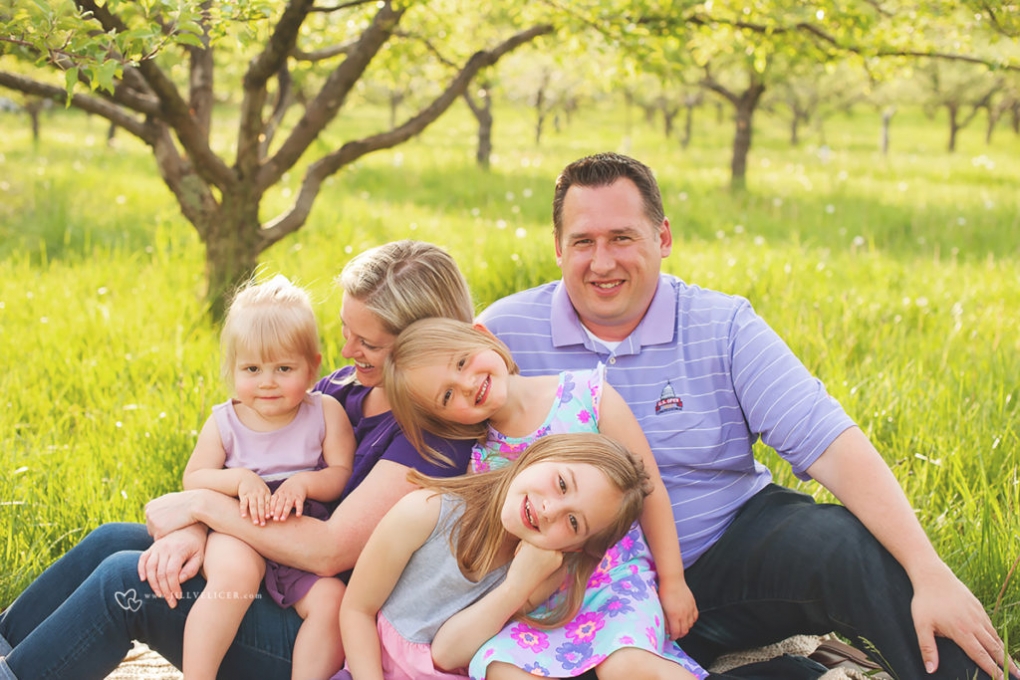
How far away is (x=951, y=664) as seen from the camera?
2340mm

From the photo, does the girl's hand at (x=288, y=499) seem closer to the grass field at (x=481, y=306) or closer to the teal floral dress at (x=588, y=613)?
the teal floral dress at (x=588, y=613)

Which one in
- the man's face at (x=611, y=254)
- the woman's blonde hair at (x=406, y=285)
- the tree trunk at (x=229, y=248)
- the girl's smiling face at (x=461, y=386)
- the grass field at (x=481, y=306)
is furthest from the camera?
the tree trunk at (x=229, y=248)

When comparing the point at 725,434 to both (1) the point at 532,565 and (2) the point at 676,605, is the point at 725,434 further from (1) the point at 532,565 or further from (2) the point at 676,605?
(1) the point at 532,565

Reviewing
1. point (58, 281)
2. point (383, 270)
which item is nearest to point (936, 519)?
point (383, 270)

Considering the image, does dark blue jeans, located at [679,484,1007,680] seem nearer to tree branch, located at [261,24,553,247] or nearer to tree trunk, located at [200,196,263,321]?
tree branch, located at [261,24,553,247]

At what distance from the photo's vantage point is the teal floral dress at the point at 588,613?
243 cm

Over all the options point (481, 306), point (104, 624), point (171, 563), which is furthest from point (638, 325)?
point (481, 306)

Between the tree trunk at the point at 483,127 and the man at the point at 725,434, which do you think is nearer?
the man at the point at 725,434

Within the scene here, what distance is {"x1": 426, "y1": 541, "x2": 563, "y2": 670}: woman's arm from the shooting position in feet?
7.91

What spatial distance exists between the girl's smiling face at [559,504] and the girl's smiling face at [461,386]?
293 millimetres

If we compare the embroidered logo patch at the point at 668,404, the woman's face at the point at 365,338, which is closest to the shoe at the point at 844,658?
the embroidered logo patch at the point at 668,404

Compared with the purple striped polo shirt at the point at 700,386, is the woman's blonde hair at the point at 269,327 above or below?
above

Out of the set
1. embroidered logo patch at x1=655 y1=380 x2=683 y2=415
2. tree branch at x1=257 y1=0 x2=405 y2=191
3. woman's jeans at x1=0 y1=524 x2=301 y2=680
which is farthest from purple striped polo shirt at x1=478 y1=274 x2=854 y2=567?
tree branch at x1=257 y1=0 x2=405 y2=191

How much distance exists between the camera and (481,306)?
18.6 ft
